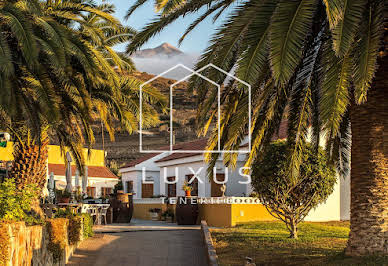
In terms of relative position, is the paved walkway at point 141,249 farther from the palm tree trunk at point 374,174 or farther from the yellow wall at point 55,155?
the yellow wall at point 55,155

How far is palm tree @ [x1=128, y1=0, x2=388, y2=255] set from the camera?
24.1 ft

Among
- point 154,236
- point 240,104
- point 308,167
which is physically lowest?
point 154,236

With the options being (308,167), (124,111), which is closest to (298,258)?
(308,167)

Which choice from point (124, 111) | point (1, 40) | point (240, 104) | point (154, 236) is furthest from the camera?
point (154, 236)

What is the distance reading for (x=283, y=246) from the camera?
1273 cm

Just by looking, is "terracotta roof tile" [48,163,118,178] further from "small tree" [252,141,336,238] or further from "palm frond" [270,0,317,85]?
"palm frond" [270,0,317,85]

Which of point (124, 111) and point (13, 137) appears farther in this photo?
point (124, 111)

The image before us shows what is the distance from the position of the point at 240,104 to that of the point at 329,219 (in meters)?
12.9

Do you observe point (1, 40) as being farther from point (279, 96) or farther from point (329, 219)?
point (329, 219)

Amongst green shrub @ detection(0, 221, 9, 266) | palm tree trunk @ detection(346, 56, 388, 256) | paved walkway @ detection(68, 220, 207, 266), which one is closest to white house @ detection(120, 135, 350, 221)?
paved walkway @ detection(68, 220, 207, 266)

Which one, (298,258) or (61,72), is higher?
(61,72)

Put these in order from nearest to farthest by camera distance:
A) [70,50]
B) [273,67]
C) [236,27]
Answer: [273,67] → [236,27] → [70,50]

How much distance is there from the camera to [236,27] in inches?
319

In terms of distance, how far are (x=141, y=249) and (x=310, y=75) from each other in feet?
18.9
